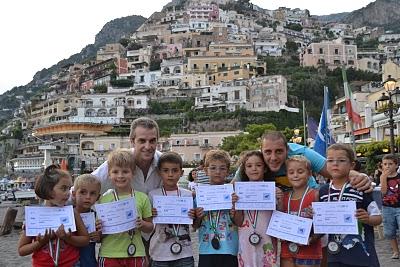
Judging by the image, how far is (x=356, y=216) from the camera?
5.14m

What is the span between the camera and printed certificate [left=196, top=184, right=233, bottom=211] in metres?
5.61

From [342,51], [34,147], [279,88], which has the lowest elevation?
[34,147]

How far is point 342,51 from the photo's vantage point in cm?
11088

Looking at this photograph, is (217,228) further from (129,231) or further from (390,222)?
(390,222)

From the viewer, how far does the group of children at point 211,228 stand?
5.20 meters

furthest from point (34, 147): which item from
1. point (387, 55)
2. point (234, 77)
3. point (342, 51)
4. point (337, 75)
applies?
point (387, 55)

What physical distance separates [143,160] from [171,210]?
0.62 m

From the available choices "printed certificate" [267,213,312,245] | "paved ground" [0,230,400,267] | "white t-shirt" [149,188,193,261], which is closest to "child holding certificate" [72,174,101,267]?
"white t-shirt" [149,188,193,261]

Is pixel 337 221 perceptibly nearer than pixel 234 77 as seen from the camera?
Yes


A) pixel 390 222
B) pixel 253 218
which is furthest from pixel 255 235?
pixel 390 222

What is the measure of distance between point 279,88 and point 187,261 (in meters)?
79.6

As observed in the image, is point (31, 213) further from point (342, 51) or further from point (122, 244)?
point (342, 51)

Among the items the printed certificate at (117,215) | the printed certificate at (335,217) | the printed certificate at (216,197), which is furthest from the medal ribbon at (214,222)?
the printed certificate at (335,217)

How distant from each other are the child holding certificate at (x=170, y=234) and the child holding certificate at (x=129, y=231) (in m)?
0.15
